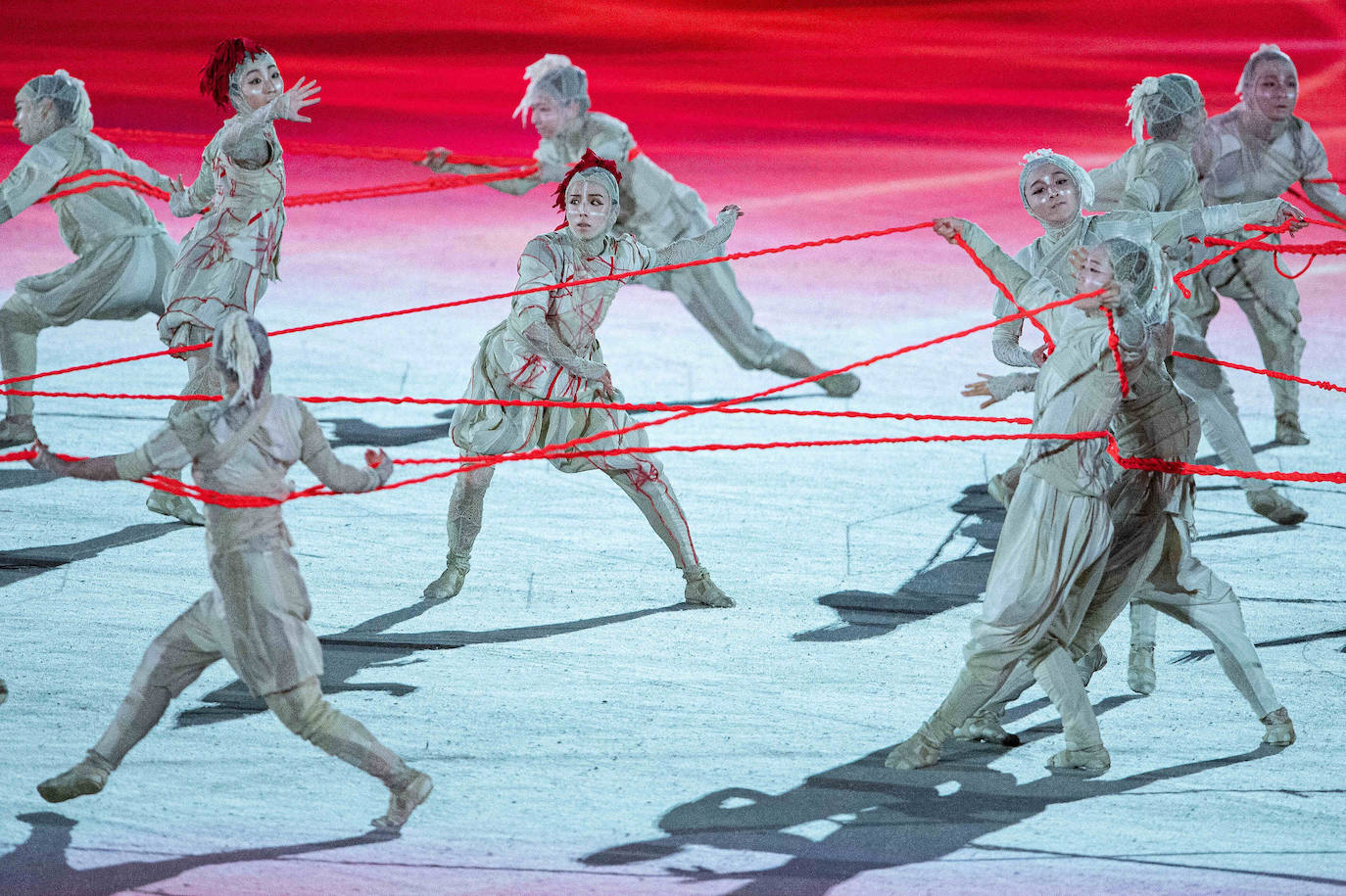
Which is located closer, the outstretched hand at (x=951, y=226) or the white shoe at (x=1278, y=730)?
the white shoe at (x=1278, y=730)

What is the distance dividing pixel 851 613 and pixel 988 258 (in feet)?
4.05

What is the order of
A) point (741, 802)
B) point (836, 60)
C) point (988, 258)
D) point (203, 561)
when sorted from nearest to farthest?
point (741, 802)
point (988, 258)
point (203, 561)
point (836, 60)

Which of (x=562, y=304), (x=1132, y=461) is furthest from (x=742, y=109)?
(x=1132, y=461)

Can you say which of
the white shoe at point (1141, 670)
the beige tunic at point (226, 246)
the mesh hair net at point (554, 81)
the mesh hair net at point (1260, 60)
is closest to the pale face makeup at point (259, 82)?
the beige tunic at point (226, 246)

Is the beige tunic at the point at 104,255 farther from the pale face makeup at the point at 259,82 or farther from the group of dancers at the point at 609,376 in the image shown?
the pale face makeup at the point at 259,82

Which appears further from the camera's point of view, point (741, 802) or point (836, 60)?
point (836, 60)

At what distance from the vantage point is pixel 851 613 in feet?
15.9

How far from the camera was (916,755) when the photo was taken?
12.2ft

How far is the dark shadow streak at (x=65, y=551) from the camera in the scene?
4934 millimetres

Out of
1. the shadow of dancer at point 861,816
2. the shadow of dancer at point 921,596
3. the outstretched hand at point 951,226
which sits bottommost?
the shadow of dancer at point 861,816

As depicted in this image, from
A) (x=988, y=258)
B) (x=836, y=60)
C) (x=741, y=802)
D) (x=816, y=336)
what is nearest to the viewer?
(x=741, y=802)

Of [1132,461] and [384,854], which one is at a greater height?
[1132,461]

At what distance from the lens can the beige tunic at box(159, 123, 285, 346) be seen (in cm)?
506

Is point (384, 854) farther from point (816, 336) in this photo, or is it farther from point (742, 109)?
point (742, 109)
